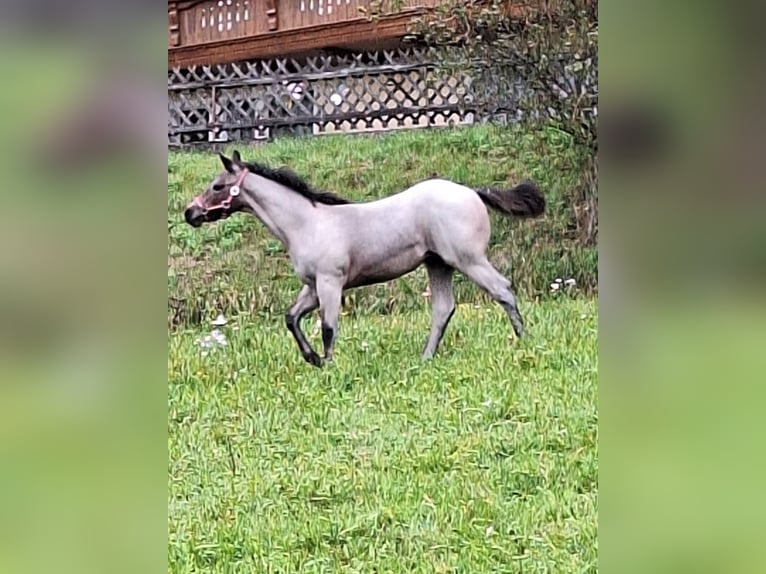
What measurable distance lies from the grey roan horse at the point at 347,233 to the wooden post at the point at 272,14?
0.27 metres

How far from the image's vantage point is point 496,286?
162cm

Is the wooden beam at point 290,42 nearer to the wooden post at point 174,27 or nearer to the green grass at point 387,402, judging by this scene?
the wooden post at point 174,27

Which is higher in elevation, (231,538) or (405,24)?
(405,24)

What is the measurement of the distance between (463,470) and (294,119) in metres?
0.75

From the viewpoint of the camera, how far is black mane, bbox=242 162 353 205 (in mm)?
1674

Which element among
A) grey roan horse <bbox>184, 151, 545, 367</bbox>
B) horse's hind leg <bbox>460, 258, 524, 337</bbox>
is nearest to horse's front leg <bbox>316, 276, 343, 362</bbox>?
grey roan horse <bbox>184, 151, 545, 367</bbox>

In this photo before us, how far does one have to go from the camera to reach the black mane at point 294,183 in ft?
5.49

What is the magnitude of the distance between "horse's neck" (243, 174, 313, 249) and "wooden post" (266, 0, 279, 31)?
0.97 feet

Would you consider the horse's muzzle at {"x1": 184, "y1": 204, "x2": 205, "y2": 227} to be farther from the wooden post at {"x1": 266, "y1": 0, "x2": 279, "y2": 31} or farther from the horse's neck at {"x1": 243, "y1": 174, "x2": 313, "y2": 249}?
the wooden post at {"x1": 266, "y1": 0, "x2": 279, "y2": 31}
